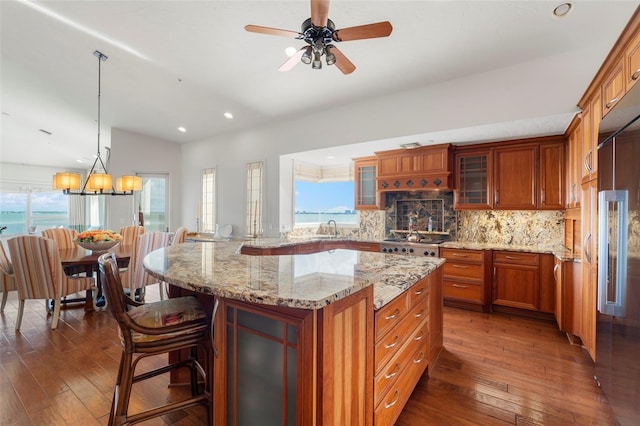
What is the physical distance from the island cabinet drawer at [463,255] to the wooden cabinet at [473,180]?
73cm

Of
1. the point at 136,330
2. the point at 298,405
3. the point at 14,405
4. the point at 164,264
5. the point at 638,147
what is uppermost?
the point at 638,147

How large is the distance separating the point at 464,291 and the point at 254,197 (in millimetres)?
3923

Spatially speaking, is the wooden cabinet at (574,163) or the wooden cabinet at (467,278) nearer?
the wooden cabinet at (574,163)

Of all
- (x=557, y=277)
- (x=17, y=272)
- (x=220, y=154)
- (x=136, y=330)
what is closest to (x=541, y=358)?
(x=557, y=277)

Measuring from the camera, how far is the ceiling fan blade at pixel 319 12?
5.22 ft

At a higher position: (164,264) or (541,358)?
(164,264)

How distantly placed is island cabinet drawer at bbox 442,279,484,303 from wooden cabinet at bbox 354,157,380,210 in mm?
1722

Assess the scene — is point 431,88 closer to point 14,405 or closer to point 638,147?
point 638,147

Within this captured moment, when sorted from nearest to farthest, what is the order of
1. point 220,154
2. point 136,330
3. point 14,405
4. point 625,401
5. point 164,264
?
1. point 136,330
2. point 625,401
3. point 164,264
4. point 14,405
5. point 220,154

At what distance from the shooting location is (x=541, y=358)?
100 inches

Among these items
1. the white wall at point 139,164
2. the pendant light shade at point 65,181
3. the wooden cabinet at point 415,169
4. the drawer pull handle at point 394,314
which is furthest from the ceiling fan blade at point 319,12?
the white wall at point 139,164

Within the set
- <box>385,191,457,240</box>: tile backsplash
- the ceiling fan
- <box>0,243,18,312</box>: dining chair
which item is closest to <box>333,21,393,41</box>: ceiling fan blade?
the ceiling fan

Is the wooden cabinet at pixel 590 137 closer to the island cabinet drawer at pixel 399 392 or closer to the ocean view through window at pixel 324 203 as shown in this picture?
the island cabinet drawer at pixel 399 392

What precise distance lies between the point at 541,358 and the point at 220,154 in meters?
6.01
